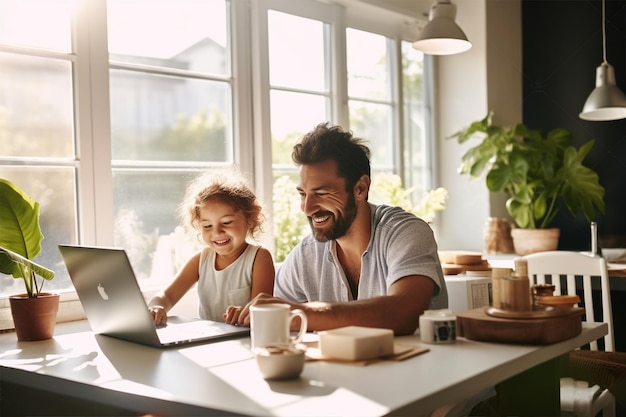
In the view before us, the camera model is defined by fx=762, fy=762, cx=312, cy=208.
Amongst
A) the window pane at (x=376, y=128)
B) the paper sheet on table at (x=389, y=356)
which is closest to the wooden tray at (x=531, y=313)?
the paper sheet on table at (x=389, y=356)

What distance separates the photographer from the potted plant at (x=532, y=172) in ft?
14.3

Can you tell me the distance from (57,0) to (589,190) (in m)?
3.02

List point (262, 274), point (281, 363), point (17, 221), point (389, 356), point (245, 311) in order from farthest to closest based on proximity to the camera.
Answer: point (262, 274), point (17, 221), point (245, 311), point (389, 356), point (281, 363)

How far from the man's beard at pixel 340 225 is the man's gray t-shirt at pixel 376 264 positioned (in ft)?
0.23

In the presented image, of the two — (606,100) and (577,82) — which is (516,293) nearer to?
(606,100)

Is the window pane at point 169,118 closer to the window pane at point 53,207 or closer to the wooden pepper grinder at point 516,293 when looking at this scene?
the window pane at point 53,207

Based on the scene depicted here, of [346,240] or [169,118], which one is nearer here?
[346,240]

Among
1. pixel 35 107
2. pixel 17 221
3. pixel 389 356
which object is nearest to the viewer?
pixel 389 356

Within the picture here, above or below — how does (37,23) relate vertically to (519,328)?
above

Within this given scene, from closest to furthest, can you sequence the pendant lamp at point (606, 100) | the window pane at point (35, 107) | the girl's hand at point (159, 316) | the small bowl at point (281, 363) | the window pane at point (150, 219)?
the small bowl at point (281, 363), the girl's hand at point (159, 316), the window pane at point (35, 107), the window pane at point (150, 219), the pendant lamp at point (606, 100)

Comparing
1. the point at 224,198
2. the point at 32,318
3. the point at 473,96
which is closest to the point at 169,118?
the point at 224,198

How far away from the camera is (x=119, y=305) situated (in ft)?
6.16

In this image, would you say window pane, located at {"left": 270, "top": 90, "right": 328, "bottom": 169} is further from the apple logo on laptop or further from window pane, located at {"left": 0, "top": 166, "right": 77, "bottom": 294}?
the apple logo on laptop

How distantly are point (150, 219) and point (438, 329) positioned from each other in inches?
64.8
